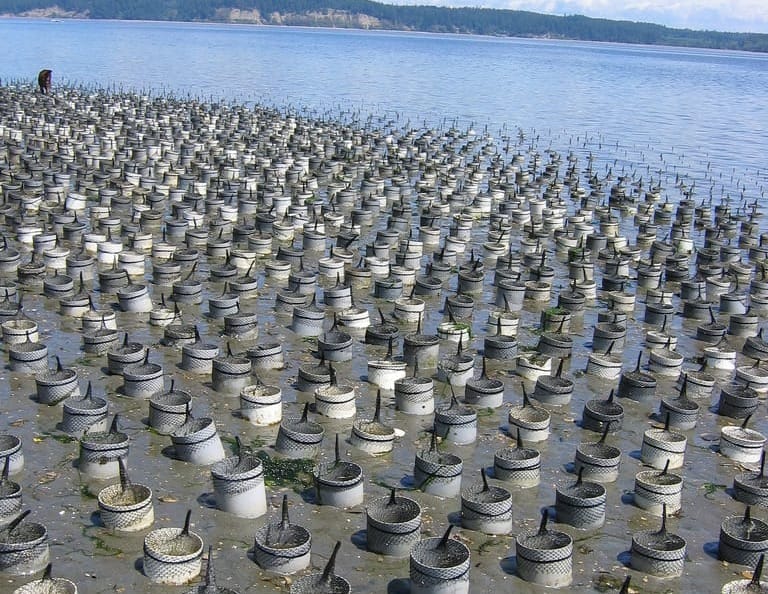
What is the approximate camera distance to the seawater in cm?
5826

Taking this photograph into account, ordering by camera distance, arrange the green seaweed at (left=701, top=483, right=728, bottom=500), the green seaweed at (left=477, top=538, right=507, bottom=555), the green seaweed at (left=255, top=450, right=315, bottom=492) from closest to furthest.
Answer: the green seaweed at (left=477, top=538, right=507, bottom=555) → the green seaweed at (left=255, top=450, right=315, bottom=492) → the green seaweed at (left=701, top=483, right=728, bottom=500)

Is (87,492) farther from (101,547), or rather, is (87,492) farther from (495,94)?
(495,94)

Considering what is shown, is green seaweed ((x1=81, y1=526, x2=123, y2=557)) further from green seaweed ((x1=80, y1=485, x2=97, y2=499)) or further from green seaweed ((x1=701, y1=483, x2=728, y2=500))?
green seaweed ((x1=701, y1=483, x2=728, y2=500))

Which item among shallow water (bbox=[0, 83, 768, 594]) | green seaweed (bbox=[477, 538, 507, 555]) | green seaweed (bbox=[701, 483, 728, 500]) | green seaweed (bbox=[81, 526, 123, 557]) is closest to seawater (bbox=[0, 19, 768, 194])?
shallow water (bbox=[0, 83, 768, 594])

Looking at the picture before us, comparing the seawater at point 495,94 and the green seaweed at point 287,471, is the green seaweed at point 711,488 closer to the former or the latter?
the green seaweed at point 287,471

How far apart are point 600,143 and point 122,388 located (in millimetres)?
47677

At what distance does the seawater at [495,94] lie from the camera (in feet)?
191

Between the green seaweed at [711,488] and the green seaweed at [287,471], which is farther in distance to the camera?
the green seaweed at [711,488]

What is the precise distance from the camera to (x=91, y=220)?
2761 cm

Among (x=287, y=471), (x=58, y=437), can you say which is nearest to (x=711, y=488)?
(x=287, y=471)

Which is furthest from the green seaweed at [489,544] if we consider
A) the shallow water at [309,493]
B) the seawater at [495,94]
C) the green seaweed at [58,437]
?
the seawater at [495,94]

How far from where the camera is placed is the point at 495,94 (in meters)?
94.6

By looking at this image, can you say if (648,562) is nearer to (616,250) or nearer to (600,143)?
(616,250)

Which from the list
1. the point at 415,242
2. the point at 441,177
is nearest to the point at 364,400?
the point at 415,242
